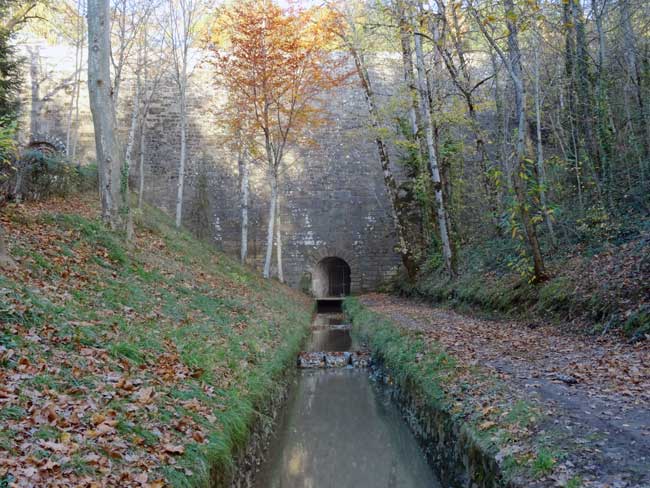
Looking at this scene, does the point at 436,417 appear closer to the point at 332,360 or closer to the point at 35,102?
the point at 332,360

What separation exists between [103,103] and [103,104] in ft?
0.06

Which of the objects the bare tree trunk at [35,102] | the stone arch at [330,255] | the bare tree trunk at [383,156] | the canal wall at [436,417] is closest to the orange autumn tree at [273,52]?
the bare tree trunk at [383,156]

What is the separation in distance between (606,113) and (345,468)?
9.39 m

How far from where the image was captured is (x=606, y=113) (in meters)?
10.9

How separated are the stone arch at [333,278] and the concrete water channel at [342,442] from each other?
608 inches

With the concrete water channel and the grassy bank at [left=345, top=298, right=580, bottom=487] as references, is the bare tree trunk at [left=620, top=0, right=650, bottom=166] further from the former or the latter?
the concrete water channel

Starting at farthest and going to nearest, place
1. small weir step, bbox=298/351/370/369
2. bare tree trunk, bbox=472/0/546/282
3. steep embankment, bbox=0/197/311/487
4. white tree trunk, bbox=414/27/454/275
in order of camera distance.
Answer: white tree trunk, bbox=414/27/454/275 < small weir step, bbox=298/351/370/369 < bare tree trunk, bbox=472/0/546/282 < steep embankment, bbox=0/197/311/487

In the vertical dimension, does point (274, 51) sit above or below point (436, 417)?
above

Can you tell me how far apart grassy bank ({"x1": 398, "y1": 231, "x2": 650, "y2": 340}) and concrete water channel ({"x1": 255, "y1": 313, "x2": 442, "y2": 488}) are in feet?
10.3

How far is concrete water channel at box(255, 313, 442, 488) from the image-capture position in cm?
522

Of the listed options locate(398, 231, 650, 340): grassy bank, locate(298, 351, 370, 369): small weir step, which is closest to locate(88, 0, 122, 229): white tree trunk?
locate(298, 351, 370, 369): small weir step

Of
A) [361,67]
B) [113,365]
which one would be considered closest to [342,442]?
[113,365]

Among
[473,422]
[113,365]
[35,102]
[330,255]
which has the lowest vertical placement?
[473,422]

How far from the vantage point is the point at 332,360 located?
10281 millimetres
